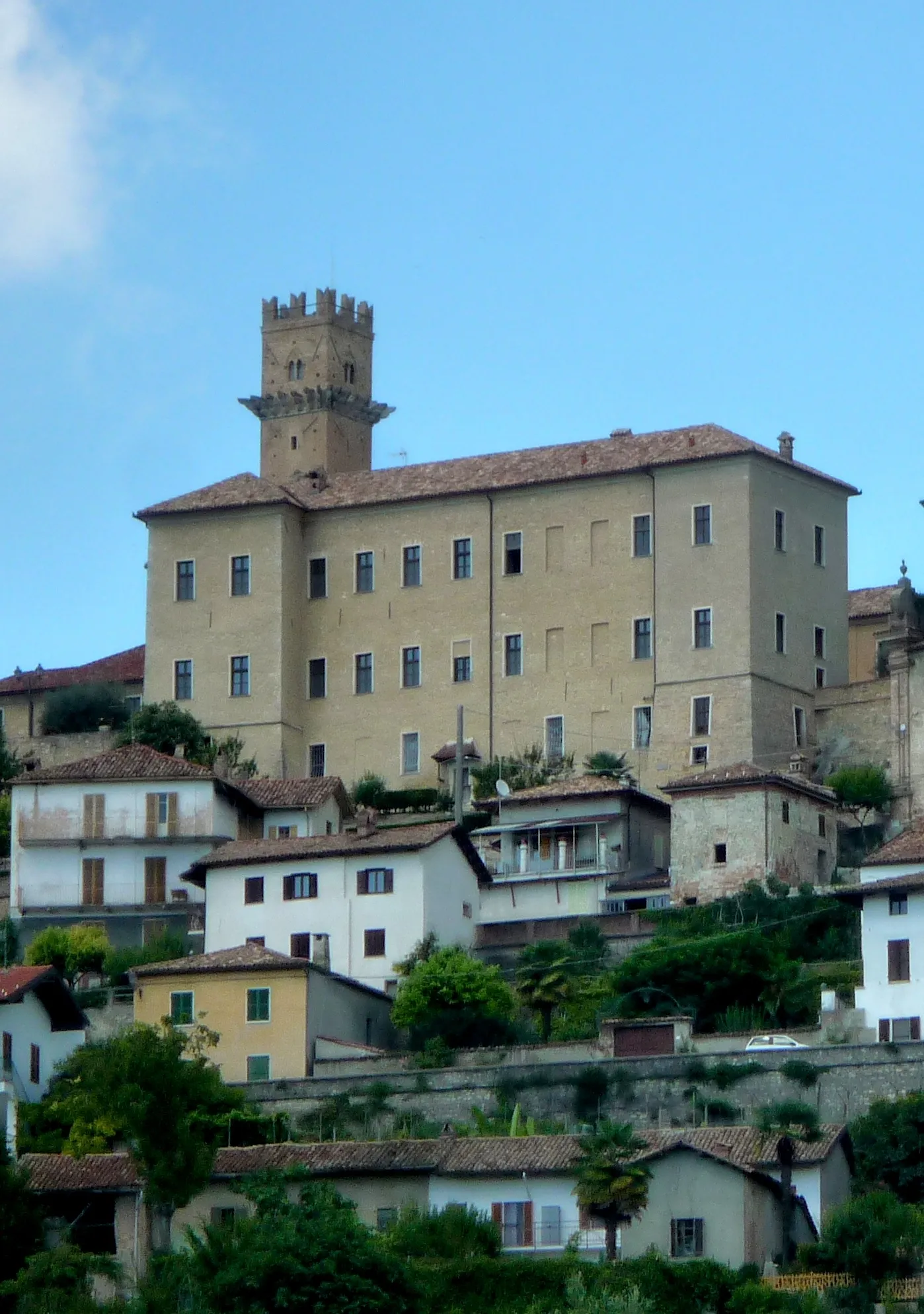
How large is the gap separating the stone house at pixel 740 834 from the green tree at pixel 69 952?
11992mm

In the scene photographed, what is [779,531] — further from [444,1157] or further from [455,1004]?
[444,1157]

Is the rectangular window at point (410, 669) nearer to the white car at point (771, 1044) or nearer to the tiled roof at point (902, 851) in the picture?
the tiled roof at point (902, 851)

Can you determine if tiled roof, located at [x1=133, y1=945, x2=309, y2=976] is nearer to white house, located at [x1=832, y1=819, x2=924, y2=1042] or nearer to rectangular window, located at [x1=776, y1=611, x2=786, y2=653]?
white house, located at [x1=832, y1=819, x2=924, y2=1042]

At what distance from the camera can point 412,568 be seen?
8988 centimetres

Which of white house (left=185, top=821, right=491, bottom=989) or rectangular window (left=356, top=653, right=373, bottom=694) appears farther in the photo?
rectangular window (left=356, top=653, right=373, bottom=694)

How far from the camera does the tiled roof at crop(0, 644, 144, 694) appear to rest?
323 feet

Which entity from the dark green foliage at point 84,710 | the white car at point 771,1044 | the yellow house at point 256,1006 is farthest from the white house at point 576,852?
the dark green foliage at point 84,710

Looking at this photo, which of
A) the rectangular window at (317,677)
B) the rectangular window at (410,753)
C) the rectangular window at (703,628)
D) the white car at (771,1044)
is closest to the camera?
the white car at (771,1044)

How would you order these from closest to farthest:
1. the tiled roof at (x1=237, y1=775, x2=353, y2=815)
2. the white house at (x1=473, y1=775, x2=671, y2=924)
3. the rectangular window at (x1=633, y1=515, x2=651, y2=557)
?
the white house at (x1=473, y1=775, x2=671, y2=924), the tiled roof at (x1=237, y1=775, x2=353, y2=815), the rectangular window at (x1=633, y1=515, x2=651, y2=557)

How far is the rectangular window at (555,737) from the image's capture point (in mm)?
86000

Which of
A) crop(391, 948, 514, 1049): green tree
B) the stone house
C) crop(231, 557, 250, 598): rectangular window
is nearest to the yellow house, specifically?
crop(391, 948, 514, 1049): green tree

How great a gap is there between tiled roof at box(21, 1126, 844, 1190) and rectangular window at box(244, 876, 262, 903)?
47.7ft

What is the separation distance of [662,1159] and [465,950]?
1956 centimetres

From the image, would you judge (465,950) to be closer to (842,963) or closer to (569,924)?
(569,924)
